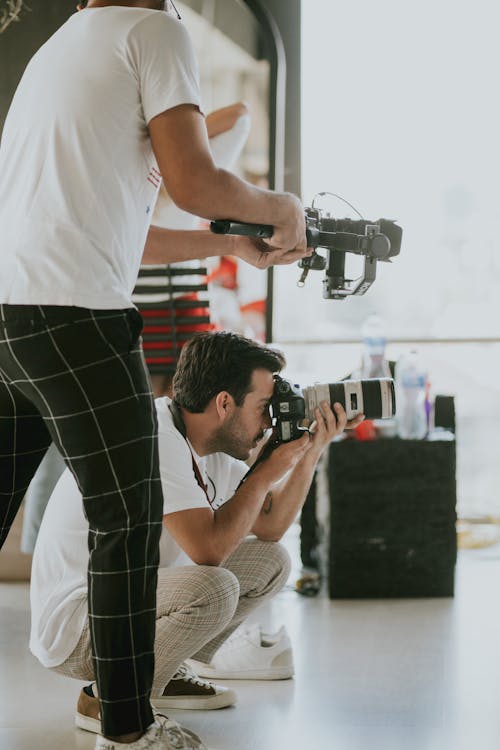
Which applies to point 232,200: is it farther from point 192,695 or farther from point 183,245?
point 192,695

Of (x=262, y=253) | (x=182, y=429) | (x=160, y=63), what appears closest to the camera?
(x=160, y=63)

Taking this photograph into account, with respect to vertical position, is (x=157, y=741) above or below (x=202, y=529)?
below

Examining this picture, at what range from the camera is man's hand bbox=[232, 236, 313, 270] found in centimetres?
174

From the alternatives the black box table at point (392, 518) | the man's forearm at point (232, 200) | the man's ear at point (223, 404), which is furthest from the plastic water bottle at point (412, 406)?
the man's forearm at point (232, 200)

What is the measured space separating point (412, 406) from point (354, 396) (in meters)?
0.92

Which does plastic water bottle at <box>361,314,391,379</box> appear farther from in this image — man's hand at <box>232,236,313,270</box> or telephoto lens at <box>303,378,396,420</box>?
man's hand at <box>232,236,313,270</box>

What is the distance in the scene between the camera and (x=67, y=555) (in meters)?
1.92

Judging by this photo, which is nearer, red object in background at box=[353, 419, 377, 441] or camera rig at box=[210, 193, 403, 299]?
camera rig at box=[210, 193, 403, 299]

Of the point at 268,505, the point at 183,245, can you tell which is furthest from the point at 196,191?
the point at 268,505

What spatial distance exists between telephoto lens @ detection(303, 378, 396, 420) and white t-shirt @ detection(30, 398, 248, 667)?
1.06 feet

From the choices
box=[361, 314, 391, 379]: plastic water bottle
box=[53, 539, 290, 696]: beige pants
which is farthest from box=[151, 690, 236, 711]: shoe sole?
box=[361, 314, 391, 379]: plastic water bottle

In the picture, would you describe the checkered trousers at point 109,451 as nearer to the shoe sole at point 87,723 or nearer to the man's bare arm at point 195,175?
the man's bare arm at point 195,175

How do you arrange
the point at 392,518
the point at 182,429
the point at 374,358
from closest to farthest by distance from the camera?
the point at 182,429
the point at 392,518
the point at 374,358

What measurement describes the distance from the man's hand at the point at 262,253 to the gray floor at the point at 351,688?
0.87 m
